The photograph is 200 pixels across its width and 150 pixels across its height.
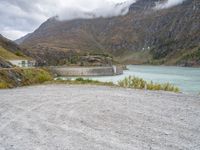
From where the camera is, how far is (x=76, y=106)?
13688 millimetres

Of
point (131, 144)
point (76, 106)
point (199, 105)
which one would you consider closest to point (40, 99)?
point (76, 106)

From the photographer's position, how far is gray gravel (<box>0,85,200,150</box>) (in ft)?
26.0

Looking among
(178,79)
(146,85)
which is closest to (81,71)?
(178,79)

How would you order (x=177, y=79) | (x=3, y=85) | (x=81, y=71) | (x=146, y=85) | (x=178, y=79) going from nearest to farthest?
(x=3, y=85) < (x=146, y=85) < (x=178, y=79) < (x=177, y=79) < (x=81, y=71)

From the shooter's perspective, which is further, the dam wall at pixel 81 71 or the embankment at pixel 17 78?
the dam wall at pixel 81 71

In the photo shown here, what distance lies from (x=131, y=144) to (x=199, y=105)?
7.32 meters

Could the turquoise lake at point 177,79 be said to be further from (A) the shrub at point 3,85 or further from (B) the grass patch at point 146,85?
(A) the shrub at point 3,85

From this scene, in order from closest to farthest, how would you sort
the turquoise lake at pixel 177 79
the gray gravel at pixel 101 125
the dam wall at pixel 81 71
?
the gray gravel at pixel 101 125 → the turquoise lake at pixel 177 79 → the dam wall at pixel 81 71

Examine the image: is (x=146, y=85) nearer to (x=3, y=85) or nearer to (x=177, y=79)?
(x=3, y=85)

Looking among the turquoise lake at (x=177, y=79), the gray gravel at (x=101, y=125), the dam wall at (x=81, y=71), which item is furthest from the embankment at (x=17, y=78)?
the dam wall at (x=81, y=71)

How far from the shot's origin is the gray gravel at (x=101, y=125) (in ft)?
26.0

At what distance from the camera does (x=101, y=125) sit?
9.95 metres

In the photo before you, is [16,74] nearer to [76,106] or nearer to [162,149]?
[76,106]

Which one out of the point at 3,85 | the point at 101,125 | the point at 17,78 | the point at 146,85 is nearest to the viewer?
the point at 101,125
